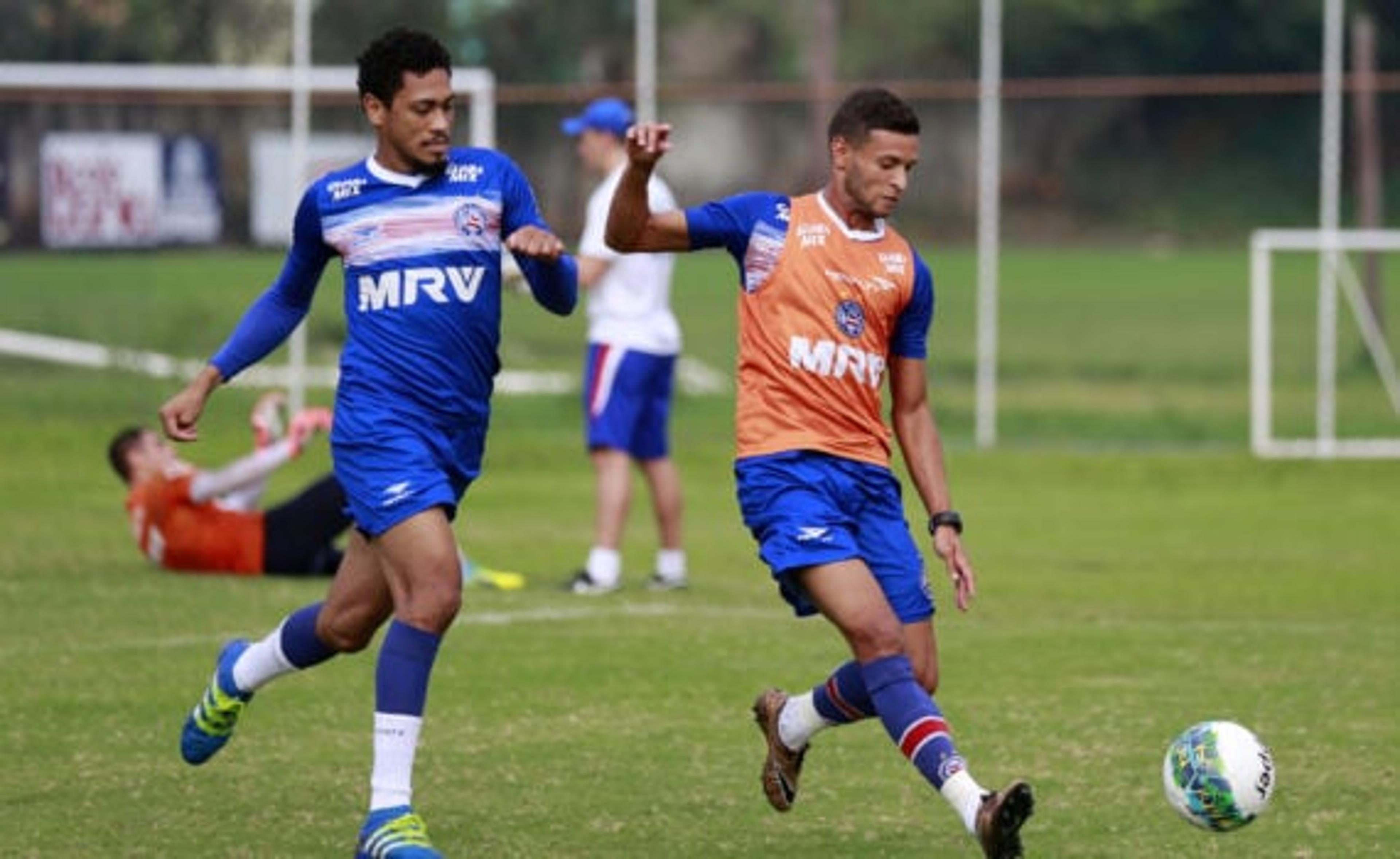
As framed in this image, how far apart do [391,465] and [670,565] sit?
6116mm

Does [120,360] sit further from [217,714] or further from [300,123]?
[217,714]

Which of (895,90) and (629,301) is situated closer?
(629,301)

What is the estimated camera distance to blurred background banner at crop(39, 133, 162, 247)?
20688 millimetres

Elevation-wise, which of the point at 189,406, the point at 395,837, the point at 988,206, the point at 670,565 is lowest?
the point at 395,837

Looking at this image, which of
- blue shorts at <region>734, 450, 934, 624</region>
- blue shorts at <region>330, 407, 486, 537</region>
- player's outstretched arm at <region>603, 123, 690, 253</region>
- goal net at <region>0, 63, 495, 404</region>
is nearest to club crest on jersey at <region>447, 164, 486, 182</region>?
player's outstretched arm at <region>603, 123, 690, 253</region>

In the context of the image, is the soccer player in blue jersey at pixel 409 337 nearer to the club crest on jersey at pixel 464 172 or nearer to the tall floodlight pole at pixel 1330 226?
the club crest on jersey at pixel 464 172

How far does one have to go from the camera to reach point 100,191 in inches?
819

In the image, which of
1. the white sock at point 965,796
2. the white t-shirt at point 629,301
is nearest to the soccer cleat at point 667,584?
the white t-shirt at point 629,301

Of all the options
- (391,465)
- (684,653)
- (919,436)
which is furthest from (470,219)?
(684,653)

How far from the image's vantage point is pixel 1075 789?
8.45 metres

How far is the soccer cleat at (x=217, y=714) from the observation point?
8164 millimetres

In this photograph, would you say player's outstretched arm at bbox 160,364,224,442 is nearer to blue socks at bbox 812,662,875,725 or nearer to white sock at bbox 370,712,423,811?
white sock at bbox 370,712,423,811

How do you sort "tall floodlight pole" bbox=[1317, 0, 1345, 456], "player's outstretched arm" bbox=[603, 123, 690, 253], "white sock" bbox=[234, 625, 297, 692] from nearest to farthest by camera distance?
"player's outstretched arm" bbox=[603, 123, 690, 253]
"white sock" bbox=[234, 625, 297, 692]
"tall floodlight pole" bbox=[1317, 0, 1345, 456]

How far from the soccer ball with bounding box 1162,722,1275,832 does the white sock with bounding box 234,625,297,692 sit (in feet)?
8.45
